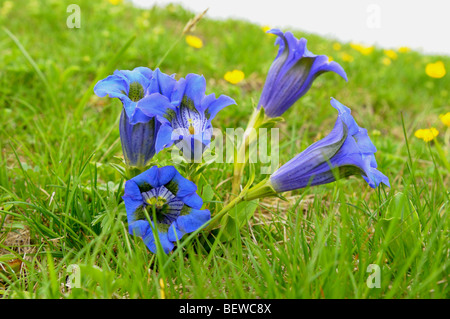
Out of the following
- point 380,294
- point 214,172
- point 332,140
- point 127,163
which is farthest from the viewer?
point 214,172

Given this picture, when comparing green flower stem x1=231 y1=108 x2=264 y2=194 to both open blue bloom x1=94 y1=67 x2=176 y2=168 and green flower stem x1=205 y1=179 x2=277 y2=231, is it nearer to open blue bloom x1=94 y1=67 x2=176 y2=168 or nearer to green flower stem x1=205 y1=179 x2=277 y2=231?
green flower stem x1=205 y1=179 x2=277 y2=231

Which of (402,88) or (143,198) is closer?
(143,198)

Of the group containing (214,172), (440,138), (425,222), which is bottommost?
(425,222)

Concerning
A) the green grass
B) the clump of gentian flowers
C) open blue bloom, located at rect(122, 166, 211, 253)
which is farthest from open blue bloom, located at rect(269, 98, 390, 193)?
open blue bloom, located at rect(122, 166, 211, 253)

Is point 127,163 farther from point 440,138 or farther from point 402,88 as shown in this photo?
point 402,88

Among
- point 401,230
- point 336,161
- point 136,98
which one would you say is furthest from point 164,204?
point 401,230

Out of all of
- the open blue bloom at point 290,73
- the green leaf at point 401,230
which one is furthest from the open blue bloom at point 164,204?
the green leaf at point 401,230

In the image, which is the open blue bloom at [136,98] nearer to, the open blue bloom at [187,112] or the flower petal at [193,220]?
the open blue bloom at [187,112]
